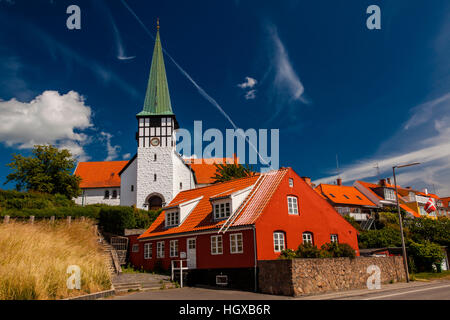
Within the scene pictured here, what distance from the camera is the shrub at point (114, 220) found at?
35500 mm

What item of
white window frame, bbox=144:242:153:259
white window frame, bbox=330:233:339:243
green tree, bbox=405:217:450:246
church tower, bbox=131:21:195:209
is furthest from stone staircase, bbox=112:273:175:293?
church tower, bbox=131:21:195:209

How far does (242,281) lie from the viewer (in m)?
19.4

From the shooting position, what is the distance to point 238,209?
879 inches

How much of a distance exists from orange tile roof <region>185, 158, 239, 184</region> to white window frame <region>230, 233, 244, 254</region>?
40.9 metres

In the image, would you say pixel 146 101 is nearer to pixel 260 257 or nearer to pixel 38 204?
pixel 38 204

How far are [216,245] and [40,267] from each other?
445 inches

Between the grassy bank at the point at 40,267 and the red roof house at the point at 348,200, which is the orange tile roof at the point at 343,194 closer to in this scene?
the red roof house at the point at 348,200

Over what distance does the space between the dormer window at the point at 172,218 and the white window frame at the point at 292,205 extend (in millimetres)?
8725

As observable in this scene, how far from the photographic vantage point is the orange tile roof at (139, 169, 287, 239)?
838 inches

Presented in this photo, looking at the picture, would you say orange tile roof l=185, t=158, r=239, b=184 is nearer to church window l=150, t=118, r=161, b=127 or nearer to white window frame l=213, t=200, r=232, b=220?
church window l=150, t=118, r=161, b=127

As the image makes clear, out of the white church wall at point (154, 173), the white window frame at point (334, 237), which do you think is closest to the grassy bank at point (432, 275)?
the white window frame at point (334, 237)

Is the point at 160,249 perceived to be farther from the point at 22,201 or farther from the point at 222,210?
the point at 22,201

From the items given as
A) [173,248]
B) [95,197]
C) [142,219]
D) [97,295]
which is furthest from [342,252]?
[95,197]
